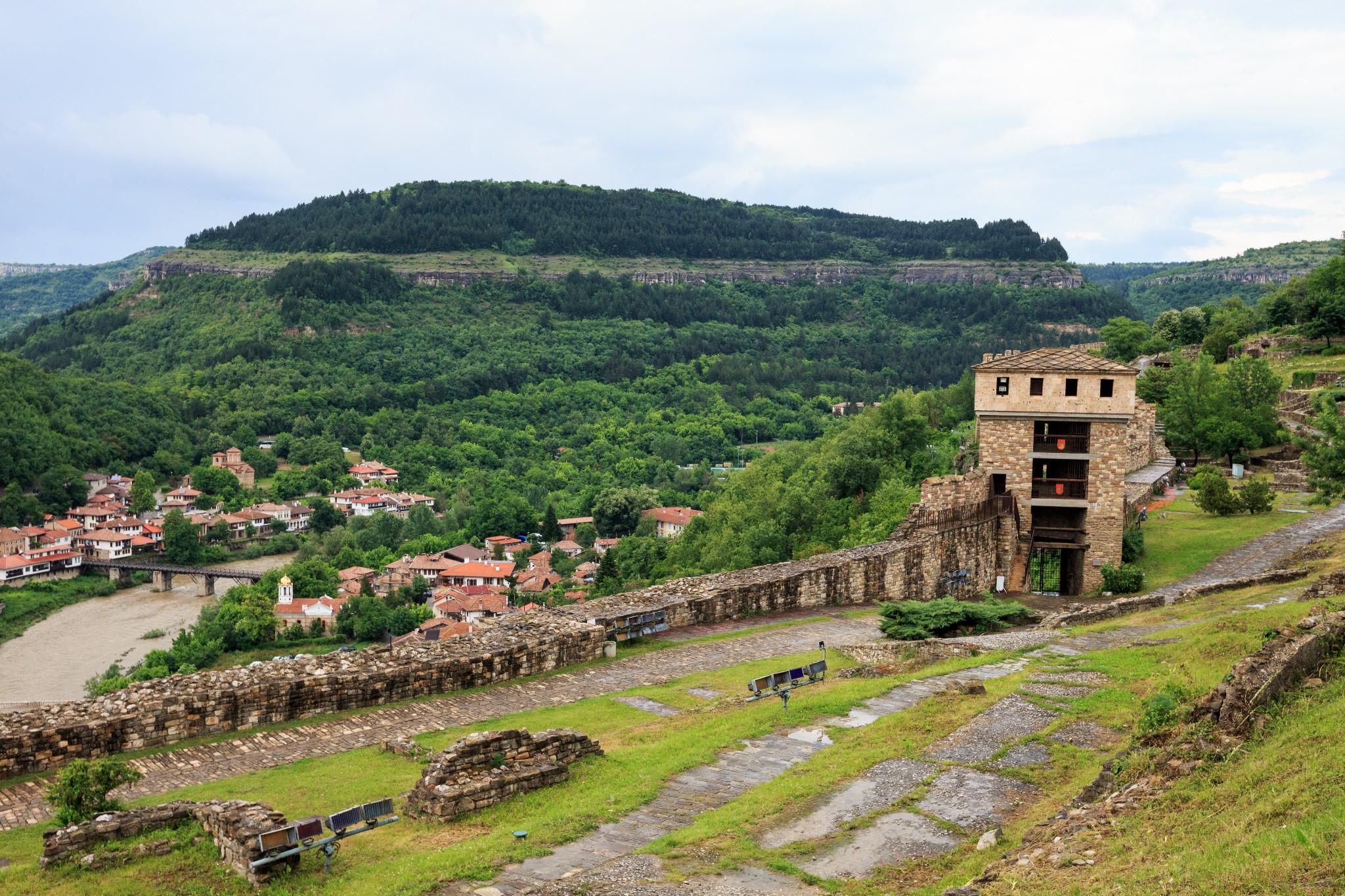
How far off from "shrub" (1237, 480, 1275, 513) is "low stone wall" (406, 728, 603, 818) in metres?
26.0

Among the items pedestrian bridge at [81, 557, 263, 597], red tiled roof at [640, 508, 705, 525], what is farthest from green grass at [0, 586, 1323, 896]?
pedestrian bridge at [81, 557, 263, 597]

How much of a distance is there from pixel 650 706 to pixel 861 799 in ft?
16.0

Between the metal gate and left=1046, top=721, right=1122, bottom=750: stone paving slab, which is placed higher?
left=1046, top=721, right=1122, bottom=750: stone paving slab

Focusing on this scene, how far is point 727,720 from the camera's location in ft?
39.7

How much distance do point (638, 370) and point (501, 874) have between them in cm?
14113

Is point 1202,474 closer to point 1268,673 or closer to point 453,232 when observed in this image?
point 1268,673

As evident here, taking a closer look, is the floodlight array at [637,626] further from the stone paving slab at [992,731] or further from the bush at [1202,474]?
the bush at [1202,474]

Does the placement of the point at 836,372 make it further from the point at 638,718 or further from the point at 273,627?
the point at 638,718

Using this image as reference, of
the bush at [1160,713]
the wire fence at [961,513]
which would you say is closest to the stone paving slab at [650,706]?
the bush at [1160,713]

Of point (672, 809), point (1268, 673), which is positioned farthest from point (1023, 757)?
point (672, 809)

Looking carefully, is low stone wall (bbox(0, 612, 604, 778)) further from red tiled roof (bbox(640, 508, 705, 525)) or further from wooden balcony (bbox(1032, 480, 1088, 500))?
red tiled roof (bbox(640, 508, 705, 525))

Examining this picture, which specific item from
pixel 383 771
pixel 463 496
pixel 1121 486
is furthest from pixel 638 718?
pixel 463 496

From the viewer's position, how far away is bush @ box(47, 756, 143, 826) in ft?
28.7

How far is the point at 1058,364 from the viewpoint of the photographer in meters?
24.5
